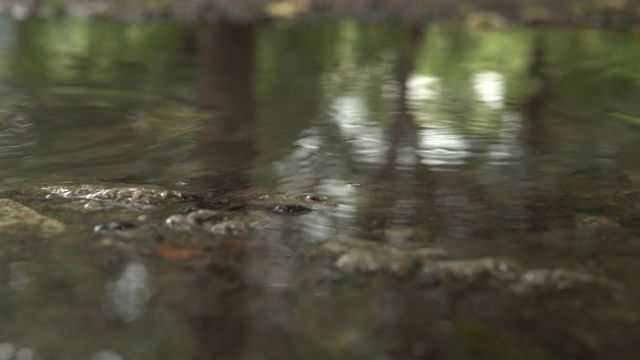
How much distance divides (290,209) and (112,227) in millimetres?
328

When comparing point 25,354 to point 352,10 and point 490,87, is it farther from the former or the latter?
point 352,10

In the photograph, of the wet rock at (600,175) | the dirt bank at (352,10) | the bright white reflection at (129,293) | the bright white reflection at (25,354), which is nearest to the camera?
the bright white reflection at (25,354)

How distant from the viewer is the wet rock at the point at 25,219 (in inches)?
56.0

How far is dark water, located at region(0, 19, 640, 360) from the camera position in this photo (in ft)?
3.47

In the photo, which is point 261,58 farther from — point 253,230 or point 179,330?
point 179,330

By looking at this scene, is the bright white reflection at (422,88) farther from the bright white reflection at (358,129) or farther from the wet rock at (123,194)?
the wet rock at (123,194)

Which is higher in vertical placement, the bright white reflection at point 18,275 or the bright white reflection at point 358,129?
the bright white reflection at point 18,275

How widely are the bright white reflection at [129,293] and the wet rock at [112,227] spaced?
0.15 meters

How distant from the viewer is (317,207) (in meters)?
1.57

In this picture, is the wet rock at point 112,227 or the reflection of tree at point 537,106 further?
the reflection of tree at point 537,106

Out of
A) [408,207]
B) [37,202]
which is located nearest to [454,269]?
[408,207]

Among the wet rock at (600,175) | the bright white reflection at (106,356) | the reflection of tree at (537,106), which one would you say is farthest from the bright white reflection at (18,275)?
the reflection of tree at (537,106)

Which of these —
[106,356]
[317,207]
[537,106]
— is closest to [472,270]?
[317,207]

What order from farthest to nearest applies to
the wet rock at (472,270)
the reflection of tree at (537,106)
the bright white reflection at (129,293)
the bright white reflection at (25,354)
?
the reflection of tree at (537,106) → the wet rock at (472,270) → the bright white reflection at (129,293) → the bright white reflection at (25,354)
